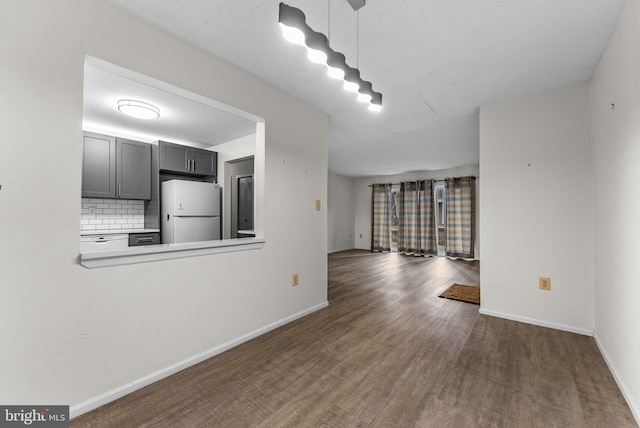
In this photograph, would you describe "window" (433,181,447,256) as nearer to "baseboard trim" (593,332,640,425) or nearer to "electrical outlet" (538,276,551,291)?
"electrical outlet" (538,276,551,291)

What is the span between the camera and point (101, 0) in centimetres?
161

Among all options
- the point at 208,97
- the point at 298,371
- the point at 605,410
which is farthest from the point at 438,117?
the point at 298,371

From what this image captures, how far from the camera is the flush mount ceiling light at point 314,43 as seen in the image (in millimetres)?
1268

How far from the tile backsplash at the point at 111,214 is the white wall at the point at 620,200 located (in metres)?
5.48

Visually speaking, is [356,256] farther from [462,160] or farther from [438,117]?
[438,117]

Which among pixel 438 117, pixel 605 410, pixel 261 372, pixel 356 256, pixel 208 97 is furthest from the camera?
pixel 356 256

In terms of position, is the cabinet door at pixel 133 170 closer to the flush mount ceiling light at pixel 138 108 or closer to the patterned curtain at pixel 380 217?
the flush mount ceiling light at pixel 138 108

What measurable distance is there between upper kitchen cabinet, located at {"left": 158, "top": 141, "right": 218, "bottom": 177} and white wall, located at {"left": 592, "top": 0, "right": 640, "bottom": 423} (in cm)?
481

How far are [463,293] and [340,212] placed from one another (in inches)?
199

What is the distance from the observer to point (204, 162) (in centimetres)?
459

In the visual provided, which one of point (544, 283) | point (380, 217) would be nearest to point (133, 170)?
point (544, 283)

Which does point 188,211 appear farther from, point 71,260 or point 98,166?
point 71,260

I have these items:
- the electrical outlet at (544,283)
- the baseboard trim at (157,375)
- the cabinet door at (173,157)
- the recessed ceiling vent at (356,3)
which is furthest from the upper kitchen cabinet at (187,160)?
the electrical outlet at (544,283)

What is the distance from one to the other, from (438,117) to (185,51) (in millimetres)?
2955
